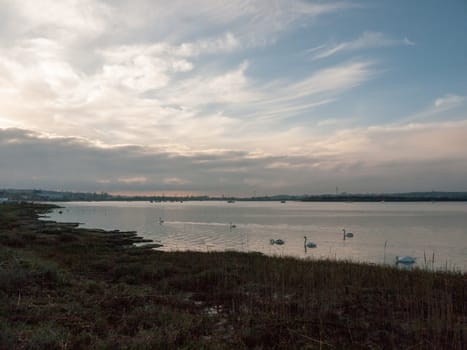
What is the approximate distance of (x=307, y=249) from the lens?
36.8 m

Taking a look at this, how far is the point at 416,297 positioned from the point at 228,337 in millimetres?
7616

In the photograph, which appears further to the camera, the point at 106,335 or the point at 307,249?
the point at 307,249

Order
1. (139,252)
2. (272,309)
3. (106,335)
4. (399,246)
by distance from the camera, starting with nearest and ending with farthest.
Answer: (106,335)
(272,309)
(139,252)
(399,246)

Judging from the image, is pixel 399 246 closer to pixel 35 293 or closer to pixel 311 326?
pixel 311 326

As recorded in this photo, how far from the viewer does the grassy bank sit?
24.2 feet

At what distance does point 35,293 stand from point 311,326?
27.3 ft

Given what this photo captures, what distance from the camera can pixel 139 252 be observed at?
89.8 ft

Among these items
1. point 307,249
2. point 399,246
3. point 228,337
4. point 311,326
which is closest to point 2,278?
point 228,337

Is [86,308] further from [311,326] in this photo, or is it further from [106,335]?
[311,326]

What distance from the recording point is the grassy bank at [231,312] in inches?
290

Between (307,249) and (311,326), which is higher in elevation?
(311,326)

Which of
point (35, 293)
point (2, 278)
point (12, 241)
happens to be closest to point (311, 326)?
point (35, 293)

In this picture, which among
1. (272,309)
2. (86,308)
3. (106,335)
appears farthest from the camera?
(272,309)

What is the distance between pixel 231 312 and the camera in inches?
401
